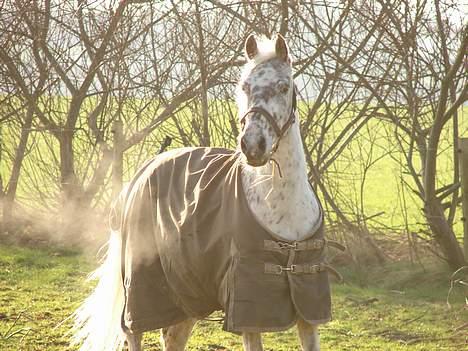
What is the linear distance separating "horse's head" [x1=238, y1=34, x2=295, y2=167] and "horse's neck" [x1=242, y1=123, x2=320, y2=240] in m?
0.10

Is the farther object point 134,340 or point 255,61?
point 134,340

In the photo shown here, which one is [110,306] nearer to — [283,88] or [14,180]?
[283,88]

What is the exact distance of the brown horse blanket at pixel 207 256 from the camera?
365cm

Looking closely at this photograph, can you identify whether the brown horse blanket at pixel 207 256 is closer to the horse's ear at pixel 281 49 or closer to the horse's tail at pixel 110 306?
the horse's tail at pixel 110 306

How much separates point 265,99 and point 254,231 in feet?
1.80

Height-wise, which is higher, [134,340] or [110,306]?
[110,306]

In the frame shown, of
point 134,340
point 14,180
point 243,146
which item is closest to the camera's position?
point 243,146

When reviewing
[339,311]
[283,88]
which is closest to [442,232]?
[339,311]

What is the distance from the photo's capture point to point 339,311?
Answer: 6.90 metres

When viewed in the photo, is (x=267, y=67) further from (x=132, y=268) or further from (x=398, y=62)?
(x=398, y=62)

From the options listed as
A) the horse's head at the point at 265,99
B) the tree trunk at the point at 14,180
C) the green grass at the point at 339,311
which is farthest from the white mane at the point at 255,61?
the tree trunk at the point at 14,180

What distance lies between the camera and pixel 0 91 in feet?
30.6

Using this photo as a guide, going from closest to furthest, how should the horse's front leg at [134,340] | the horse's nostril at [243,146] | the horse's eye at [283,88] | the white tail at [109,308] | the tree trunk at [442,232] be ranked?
the horse's nostril at [243,146]
the horse's eye at [283,88]
the horse's front leg at [134,340]
the white tail at [109,308]
the tree trunk at [442,232]

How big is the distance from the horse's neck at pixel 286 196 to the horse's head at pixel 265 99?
100 mm
